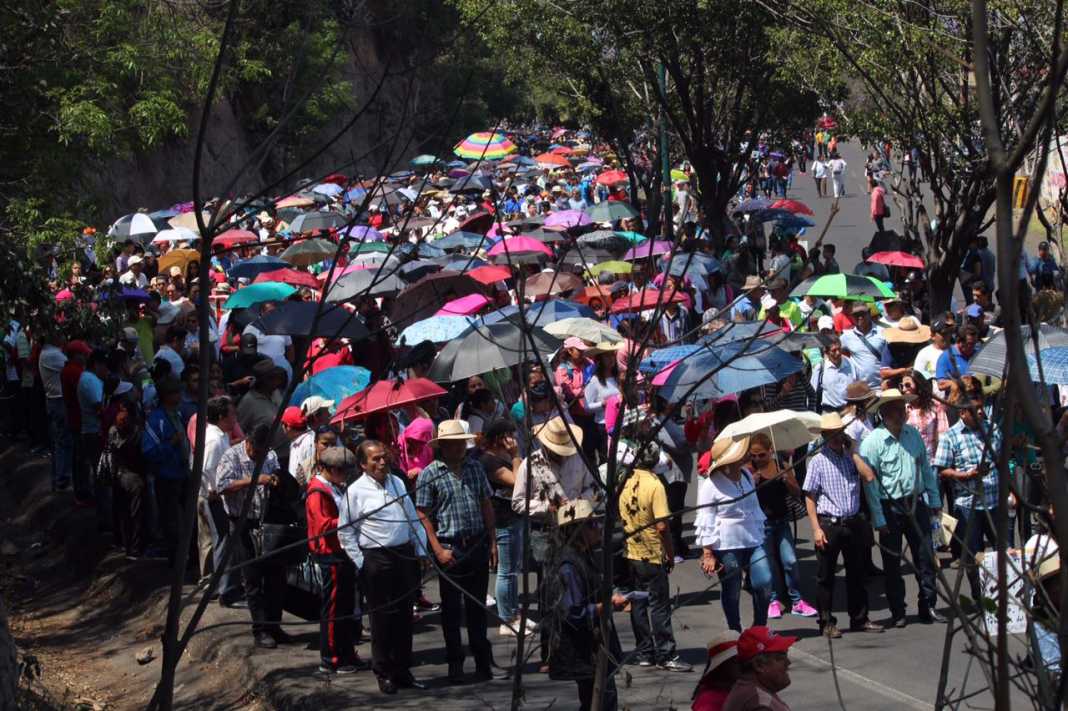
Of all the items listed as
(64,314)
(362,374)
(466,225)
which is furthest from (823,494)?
(466,225)

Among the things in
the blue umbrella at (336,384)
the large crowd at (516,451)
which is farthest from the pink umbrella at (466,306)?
the blue umbrella at (336,384)

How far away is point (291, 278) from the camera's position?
18.5 m

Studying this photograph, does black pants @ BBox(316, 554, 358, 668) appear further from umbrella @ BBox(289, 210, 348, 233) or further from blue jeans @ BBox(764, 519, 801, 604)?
umbrella @ BBox(289, 210, 348, 233)

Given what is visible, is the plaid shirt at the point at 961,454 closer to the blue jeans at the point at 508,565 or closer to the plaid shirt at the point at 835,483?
the plaid shirt at the point at 835,483

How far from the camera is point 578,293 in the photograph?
1777 cm

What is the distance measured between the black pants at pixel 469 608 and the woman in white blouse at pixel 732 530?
1409 millimetres

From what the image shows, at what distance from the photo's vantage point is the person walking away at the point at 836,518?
32.8ft

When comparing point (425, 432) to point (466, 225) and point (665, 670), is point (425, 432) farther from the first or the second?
point (466, 225)

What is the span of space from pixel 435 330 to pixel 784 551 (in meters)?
4.83

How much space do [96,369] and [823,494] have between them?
704 cm

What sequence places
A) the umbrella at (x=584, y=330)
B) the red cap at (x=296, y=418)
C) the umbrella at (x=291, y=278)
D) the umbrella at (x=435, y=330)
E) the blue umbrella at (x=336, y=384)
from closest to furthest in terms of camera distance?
the red cap at (x=296, y=418) → the blue umbrella at (x=336, y=384) → the umbrella at (x=584, y=330) → the umbrella at (x=435, y=330) → the umbrella at (x=291, y=278)

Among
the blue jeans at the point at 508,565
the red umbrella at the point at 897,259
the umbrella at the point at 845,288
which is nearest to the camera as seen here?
the blue jeans at the point at 508,565

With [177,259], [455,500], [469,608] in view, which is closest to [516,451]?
[455,500]

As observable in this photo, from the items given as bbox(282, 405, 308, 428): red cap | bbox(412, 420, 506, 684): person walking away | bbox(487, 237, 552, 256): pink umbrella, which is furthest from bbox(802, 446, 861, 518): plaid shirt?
bbox(487, 237, 552, 256): pink umbrella
